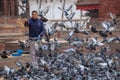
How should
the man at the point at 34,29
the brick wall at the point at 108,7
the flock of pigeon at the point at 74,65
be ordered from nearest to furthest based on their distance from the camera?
the flock of pigeon at the point at 74,65 < the man at the point at 34,29 < the brick wall at the point at 108,7

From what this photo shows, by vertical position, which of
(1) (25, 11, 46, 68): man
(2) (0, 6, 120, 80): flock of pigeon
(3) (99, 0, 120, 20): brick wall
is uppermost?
(3) (99, 0, 120, 20): brick wall

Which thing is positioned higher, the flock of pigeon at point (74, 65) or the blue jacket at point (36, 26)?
the blue jacket at point (36, 26)

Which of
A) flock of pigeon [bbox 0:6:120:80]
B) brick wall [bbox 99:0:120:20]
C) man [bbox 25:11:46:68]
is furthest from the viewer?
brick wall [bbox 99:0:120:20]

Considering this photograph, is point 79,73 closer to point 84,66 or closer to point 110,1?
point 84,66

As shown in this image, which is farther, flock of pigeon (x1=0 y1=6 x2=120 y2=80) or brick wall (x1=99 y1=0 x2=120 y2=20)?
brick wall (x1=99 y1=0 x2=120 y2=20)

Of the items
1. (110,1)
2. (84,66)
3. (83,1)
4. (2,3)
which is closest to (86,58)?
(84,66)

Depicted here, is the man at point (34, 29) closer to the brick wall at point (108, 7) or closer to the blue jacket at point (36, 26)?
the blue jacket at point (36, 26)

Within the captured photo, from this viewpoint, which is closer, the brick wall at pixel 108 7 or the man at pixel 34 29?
the man at pixel 34 29

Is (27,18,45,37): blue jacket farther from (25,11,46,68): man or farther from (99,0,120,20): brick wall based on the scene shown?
(99,0,120,20): brick wall

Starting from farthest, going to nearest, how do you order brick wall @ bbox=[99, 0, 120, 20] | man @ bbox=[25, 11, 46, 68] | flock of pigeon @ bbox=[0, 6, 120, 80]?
brick wall @ bbox=[99, 0, 120, 20]
man @ bbox=[25, 11, 46, 68]
flock of pigeon @ bbox=[0, 6, 120, 80]

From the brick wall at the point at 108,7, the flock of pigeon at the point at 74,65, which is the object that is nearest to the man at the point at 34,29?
the flock of pigeon at the point at 74,65

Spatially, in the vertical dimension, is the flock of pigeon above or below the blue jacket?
below

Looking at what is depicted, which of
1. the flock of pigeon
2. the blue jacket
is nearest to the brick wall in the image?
the blue jacket

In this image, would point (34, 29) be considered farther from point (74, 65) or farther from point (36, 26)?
point (74, 65)
